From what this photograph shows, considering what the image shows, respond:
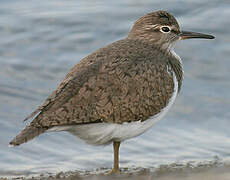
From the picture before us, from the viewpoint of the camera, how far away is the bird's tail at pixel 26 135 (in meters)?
7.34

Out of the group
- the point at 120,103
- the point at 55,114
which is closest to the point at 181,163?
the point at 120,103

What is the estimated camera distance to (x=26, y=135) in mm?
7426

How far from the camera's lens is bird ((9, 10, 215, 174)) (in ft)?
25.1

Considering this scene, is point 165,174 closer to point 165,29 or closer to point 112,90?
point 112,90

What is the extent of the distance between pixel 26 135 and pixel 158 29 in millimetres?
2744

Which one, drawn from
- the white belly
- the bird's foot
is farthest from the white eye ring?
the bird's foot

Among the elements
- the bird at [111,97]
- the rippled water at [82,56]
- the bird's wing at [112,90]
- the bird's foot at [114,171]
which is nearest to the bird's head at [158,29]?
the bird at [111,97]

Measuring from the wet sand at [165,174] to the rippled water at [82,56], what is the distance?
551 millimetres

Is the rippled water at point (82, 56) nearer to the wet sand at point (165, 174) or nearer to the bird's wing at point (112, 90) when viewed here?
the wet sand at point (165, 174)

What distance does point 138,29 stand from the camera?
923 centimetres

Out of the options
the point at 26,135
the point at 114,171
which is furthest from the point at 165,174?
the point at 26,135

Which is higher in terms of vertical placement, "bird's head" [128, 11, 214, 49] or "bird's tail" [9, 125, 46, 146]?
"bird's head" [128, 11, 214, 49]

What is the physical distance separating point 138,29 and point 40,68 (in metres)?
3.84

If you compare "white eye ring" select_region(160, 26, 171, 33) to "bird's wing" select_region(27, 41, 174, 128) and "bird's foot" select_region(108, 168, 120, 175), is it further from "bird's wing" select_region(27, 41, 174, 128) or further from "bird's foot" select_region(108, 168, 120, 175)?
"bird's foot" select_region(108, 168, 120, 175)
